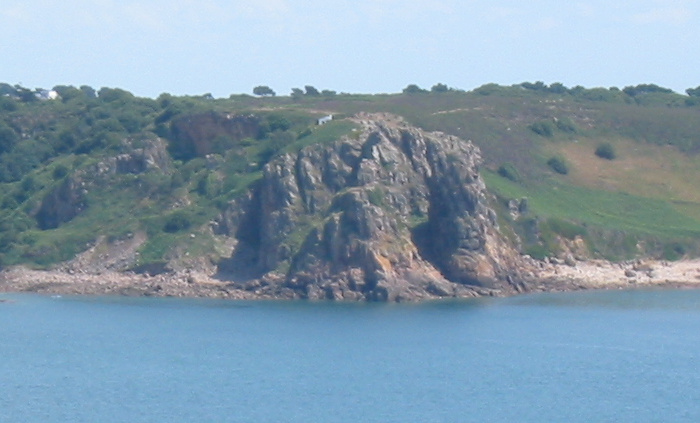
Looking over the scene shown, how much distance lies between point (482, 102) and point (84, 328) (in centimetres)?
5604

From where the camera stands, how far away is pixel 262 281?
262 ft

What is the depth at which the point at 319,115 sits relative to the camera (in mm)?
100625

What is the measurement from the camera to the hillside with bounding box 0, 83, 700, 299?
81.5 metres

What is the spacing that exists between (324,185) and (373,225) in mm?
8219

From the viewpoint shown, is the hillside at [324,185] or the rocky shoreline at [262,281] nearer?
the rocky shoreline at [262,281]

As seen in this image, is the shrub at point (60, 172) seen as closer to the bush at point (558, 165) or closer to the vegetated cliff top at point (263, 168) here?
the vegetated cliff top at point (263, 168)

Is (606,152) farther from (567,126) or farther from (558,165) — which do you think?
(558,165)

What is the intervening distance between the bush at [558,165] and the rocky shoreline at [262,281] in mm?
→ 17246

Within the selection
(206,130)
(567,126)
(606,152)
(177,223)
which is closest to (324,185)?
(177,223)

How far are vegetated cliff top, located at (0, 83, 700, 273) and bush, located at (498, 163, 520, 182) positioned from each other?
0.19 meters

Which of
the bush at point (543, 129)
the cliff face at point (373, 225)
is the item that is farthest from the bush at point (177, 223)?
the bush at point (543, 129)

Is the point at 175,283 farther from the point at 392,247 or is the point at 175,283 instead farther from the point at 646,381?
the point at 646,381

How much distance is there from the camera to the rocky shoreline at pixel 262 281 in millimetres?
79688

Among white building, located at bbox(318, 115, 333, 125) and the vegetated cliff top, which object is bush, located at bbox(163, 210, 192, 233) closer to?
the vegetated cliff top
